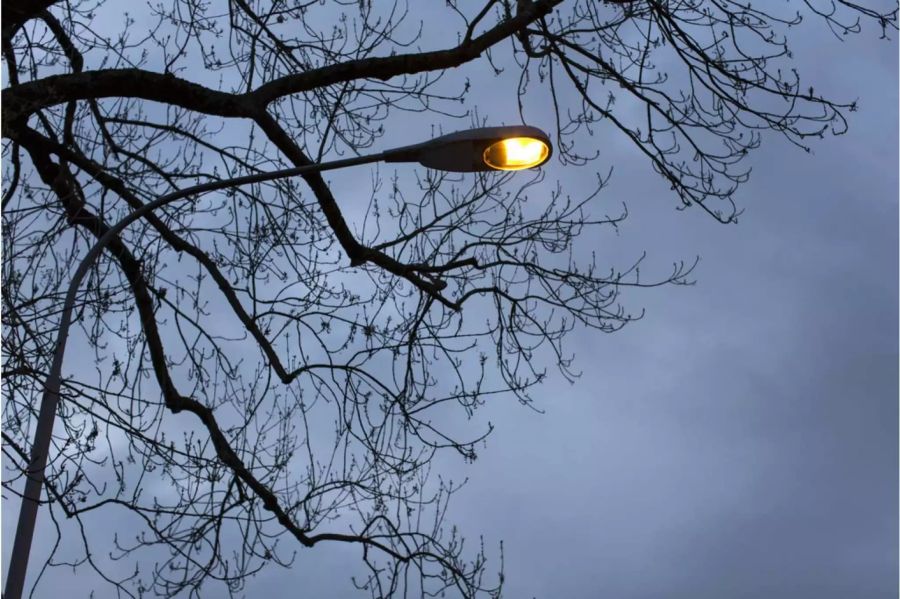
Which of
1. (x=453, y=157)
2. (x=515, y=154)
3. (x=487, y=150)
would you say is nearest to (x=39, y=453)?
(x=453, y=157)

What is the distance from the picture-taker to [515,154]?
6.51m

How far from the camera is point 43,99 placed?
690cm

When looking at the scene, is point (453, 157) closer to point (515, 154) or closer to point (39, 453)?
point (515, 154)

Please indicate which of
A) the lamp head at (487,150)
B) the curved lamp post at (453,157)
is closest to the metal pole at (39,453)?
the curved lamp post at (453,157)

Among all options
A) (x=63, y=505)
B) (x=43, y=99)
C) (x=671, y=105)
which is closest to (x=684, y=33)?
(x=671, y=105)

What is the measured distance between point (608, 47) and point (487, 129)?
3.23 m

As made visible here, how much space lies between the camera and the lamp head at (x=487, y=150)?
639 centimetres

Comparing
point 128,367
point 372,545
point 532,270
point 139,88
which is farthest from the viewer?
point 532,270

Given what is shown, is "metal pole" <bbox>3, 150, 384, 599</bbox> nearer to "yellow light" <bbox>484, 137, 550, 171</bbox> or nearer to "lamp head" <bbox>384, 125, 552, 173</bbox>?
"lamp head" <bbox>384, 125, 552, 173</bbox>

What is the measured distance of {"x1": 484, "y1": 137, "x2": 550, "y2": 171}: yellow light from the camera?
255 inches

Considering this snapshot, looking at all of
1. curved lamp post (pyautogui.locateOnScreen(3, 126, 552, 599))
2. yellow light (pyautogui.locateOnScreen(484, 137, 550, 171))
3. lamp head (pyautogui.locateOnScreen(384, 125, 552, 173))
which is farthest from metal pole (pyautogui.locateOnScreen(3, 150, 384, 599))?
yellow light (pyautogui.locateOnScreen(484, 137, 550, 171))

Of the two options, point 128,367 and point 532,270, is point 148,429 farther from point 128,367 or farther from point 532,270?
point 532,270

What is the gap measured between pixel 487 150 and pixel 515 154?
0.52 ft

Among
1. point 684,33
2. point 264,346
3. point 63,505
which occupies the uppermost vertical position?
point 684,33
